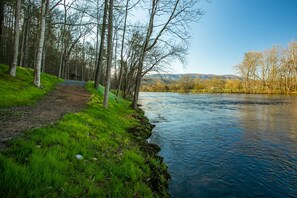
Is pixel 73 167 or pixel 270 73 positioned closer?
pixel 73 167

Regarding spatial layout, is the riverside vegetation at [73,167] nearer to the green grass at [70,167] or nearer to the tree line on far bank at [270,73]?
the green grass at [70,167]

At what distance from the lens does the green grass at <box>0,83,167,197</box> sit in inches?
121

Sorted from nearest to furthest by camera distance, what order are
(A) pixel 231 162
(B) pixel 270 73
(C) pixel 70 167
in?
(C) pixel 70 167 < (A) pixel 231 162 < (B) pixel 270 73

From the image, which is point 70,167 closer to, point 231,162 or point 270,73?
point 231,162

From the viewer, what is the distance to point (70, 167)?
13.6ft

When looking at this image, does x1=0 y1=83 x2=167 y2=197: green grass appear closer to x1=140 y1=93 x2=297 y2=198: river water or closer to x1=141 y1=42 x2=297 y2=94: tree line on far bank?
x1=140 y1=93 x2=297 y2=198: river water

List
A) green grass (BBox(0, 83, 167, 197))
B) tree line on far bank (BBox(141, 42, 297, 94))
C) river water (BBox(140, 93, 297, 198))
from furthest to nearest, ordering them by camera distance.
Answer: tree line on far bank (BBox(141, 42, 297, 94)) < river water (BBox(140, 93, 297, 198)) < green grass (BBox(0, 83, 167, 197))

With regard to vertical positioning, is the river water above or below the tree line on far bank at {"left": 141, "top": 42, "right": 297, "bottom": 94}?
below

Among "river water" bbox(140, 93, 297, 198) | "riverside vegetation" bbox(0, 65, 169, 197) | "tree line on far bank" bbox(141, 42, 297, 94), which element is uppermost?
"tree line on far bank" bbox(141, 42, 297, 94)

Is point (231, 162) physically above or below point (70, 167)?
below

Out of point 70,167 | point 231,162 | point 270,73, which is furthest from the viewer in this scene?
point 270,73

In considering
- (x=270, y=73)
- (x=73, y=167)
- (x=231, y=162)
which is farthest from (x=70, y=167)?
(x=270, y=73)

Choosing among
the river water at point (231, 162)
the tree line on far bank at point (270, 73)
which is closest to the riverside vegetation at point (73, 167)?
the river water at point (231, 162)

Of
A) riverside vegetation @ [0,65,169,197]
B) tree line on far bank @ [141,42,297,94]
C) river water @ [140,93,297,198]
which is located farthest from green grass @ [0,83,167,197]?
tree line on far bank @ [141,42,297,94]
